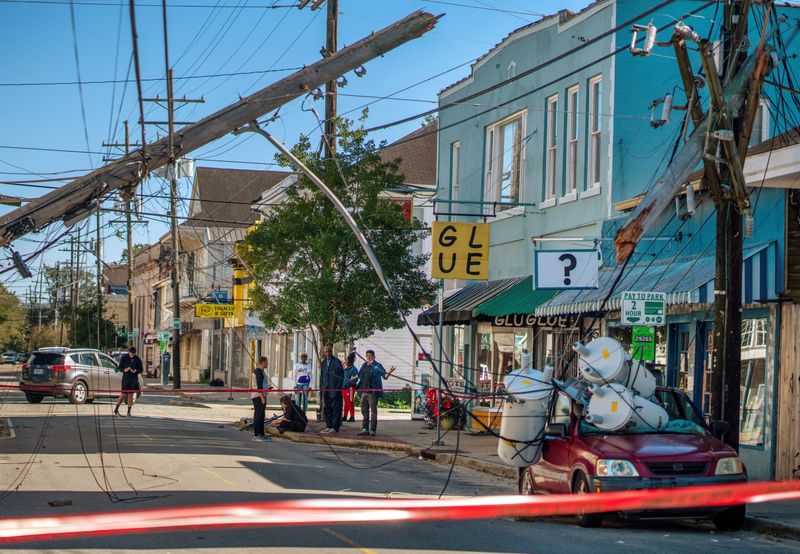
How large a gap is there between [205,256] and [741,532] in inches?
2181

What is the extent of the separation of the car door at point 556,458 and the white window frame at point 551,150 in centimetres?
1154

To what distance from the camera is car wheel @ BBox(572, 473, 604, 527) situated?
11.7m

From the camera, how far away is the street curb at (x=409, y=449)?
18781 mm

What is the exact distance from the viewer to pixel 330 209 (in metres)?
29.7

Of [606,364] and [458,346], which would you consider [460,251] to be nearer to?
[458,346]

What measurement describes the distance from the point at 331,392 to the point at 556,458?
45.6 ft

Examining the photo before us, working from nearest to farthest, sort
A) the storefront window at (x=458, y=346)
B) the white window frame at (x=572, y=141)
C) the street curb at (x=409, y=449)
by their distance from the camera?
the street curb at (x=409, y=449)
the white window frame at (x=572, y=141)
the storefront window at (x=458, y=346)

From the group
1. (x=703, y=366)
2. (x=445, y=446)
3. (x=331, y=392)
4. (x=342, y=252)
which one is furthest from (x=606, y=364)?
(x=342, y=252)

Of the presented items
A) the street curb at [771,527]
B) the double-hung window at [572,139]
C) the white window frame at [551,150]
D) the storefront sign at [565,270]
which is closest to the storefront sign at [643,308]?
the storefront sign at [565,270]

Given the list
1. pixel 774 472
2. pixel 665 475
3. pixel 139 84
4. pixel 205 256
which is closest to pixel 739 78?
pixel 665 475

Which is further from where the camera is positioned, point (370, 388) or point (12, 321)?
point (12, 321)

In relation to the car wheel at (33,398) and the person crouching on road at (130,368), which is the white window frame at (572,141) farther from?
the car wheel at (33,398)

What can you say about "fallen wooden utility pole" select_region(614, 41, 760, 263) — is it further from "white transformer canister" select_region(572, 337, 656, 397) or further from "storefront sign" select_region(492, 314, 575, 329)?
"storefront sign" select_region(492, 314, 575, 329)

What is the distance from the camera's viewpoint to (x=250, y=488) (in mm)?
14625
